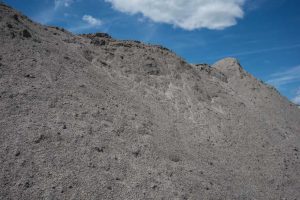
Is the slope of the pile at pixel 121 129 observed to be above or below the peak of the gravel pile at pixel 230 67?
below

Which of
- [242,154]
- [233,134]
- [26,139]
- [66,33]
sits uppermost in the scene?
[66,33]

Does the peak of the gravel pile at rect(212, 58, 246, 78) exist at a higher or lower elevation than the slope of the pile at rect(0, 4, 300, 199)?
higher

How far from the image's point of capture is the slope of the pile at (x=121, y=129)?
384 inches

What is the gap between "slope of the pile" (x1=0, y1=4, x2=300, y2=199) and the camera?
9766 mm

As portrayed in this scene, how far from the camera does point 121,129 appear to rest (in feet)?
43.4

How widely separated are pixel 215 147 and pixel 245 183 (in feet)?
8.75

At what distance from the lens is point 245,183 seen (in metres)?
14.3

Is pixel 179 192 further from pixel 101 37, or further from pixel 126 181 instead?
pixel 101 37

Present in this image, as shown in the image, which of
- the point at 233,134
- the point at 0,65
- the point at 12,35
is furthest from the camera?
the point at 233,134

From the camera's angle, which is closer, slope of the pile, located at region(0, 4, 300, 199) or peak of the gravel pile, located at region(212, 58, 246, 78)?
slope of the pile, located at region(0, 4, 300, 199)

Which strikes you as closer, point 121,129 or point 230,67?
point 121,129

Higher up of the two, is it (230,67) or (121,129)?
(230,67)

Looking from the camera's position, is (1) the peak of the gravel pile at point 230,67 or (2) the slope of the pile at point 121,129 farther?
(1) the peak of the gravel pile at point 230,67

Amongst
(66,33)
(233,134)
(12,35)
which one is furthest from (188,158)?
(66,33)
